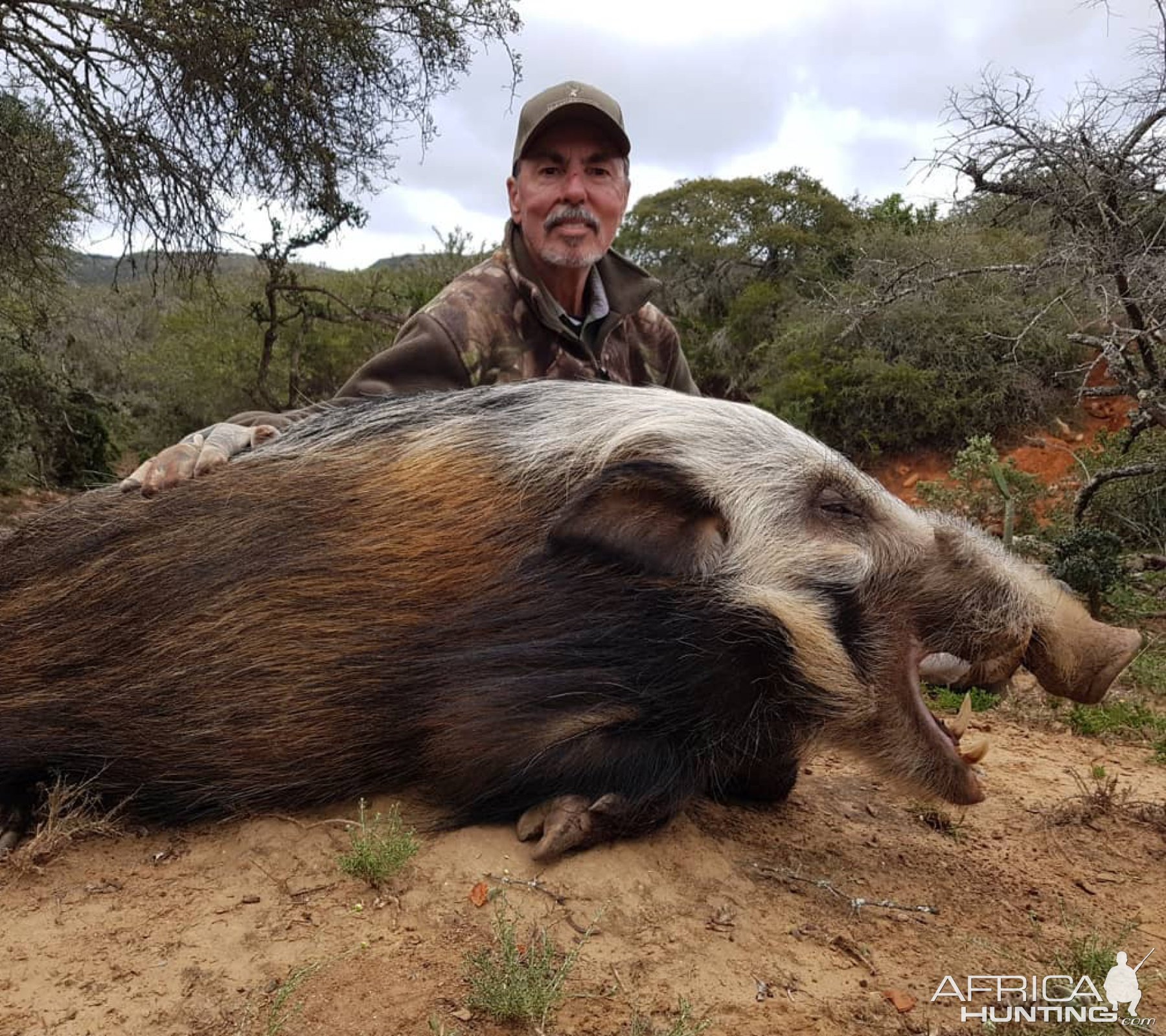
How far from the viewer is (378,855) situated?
1.93m

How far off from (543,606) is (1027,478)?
748 cm

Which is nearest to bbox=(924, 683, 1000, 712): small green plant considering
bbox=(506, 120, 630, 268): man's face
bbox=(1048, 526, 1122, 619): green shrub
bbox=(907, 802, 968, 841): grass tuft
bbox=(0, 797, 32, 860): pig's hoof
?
bbox=(1048, 526, 1122, 619): green shrub

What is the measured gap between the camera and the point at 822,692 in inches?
89.9

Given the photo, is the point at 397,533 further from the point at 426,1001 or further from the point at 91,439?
the point at 91,439

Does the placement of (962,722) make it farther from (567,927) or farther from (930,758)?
(567,927)

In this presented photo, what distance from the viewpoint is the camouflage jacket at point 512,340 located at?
350cm

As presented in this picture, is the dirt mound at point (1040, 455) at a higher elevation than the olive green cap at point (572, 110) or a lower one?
lower

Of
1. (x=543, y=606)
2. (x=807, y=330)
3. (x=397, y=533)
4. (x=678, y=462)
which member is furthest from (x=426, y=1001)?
(x=807, y=330)

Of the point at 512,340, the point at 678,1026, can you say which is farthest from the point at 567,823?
the point at 512,340

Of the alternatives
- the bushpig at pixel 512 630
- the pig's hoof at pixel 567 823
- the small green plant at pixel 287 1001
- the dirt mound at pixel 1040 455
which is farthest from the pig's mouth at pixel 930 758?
the dirt mound at pixel 1040 455

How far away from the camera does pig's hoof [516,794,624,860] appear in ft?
6.78

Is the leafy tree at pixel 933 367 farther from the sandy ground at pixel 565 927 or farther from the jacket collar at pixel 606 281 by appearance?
the sandy ground at pixel 565 927

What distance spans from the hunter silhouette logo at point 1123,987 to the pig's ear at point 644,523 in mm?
1225

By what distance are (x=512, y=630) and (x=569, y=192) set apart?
2334mm
